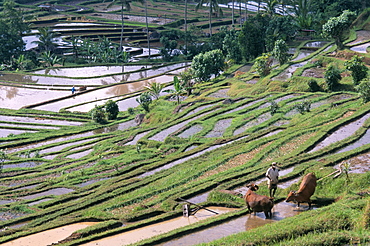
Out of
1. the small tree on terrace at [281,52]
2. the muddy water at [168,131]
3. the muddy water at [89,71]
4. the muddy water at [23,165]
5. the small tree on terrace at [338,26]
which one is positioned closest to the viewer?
the muddy water at [23,165]

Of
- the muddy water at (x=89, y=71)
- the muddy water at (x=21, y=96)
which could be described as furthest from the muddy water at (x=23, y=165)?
the muddy water at (x=89, y=71)

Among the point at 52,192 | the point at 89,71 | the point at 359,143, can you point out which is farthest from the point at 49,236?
the point at 89,71

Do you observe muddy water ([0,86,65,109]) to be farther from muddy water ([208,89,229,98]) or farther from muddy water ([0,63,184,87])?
muddy water ([208,89,229,98])

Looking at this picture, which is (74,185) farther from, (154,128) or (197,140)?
(154,128)

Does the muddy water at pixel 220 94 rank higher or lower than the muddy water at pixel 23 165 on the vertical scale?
higher

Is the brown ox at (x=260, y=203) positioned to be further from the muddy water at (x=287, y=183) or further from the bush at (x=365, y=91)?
the bush at (x=365, y=91)

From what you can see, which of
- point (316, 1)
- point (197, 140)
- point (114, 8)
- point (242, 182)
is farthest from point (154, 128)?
point (114, 8)

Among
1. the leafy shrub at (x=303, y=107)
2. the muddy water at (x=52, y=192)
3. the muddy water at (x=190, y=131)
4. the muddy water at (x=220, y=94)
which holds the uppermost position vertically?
the leafy shrub at (x=303, y=107)

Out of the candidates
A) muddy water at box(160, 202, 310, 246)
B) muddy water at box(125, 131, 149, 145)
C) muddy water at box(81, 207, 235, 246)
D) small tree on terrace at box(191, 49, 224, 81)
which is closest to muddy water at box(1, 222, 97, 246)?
muddy water at box(81, 207, 235, 246)
